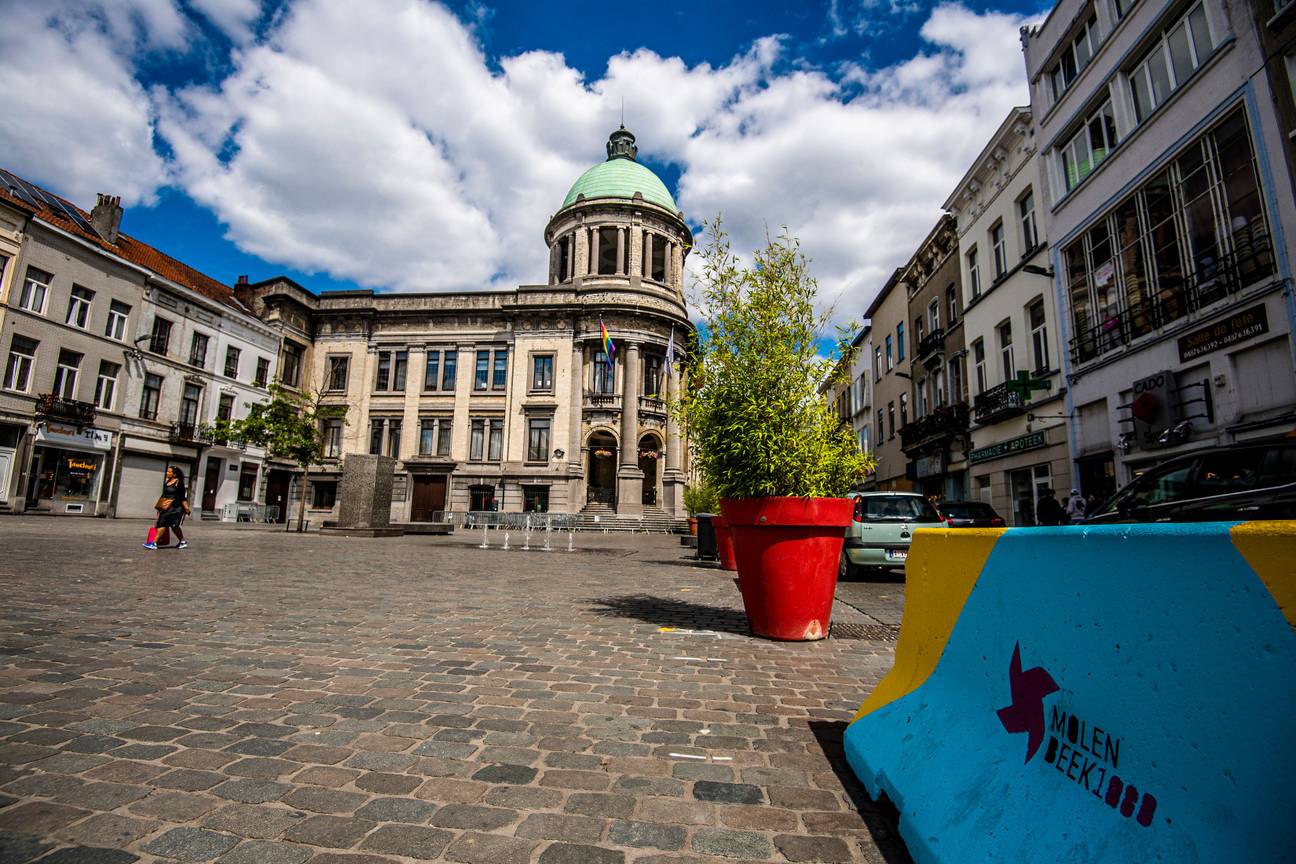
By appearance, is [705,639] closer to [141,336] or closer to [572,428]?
[572,428]

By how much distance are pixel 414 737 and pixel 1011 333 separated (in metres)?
21.3

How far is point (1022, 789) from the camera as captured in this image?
4.91 ft

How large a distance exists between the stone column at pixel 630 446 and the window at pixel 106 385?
25.0 metres

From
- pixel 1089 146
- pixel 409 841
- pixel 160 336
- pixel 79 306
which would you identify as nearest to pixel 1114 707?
pixel 409 841

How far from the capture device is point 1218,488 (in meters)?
5.52

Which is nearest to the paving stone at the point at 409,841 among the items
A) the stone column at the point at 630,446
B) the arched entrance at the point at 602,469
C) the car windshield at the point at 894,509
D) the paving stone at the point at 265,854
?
the paving stone at the point at 265,854

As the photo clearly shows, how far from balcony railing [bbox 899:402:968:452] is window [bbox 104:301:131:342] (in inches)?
1445

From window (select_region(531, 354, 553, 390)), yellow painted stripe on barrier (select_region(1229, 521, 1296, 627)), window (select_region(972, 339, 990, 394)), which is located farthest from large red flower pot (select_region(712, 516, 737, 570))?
window (select_region(531, 354, 553, 390))

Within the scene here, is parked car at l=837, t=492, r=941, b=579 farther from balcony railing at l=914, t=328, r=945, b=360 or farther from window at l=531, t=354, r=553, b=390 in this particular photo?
window at l=531, t=354, r=553, b=390

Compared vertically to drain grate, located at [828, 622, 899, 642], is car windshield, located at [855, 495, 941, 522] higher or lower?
higher

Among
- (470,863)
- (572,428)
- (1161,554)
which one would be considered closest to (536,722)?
(470,863)

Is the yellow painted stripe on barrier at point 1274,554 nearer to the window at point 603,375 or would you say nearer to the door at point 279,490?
the window at point 603,375

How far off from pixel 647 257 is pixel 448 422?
17.1 m

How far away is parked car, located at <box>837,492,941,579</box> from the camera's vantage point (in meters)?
10.4
